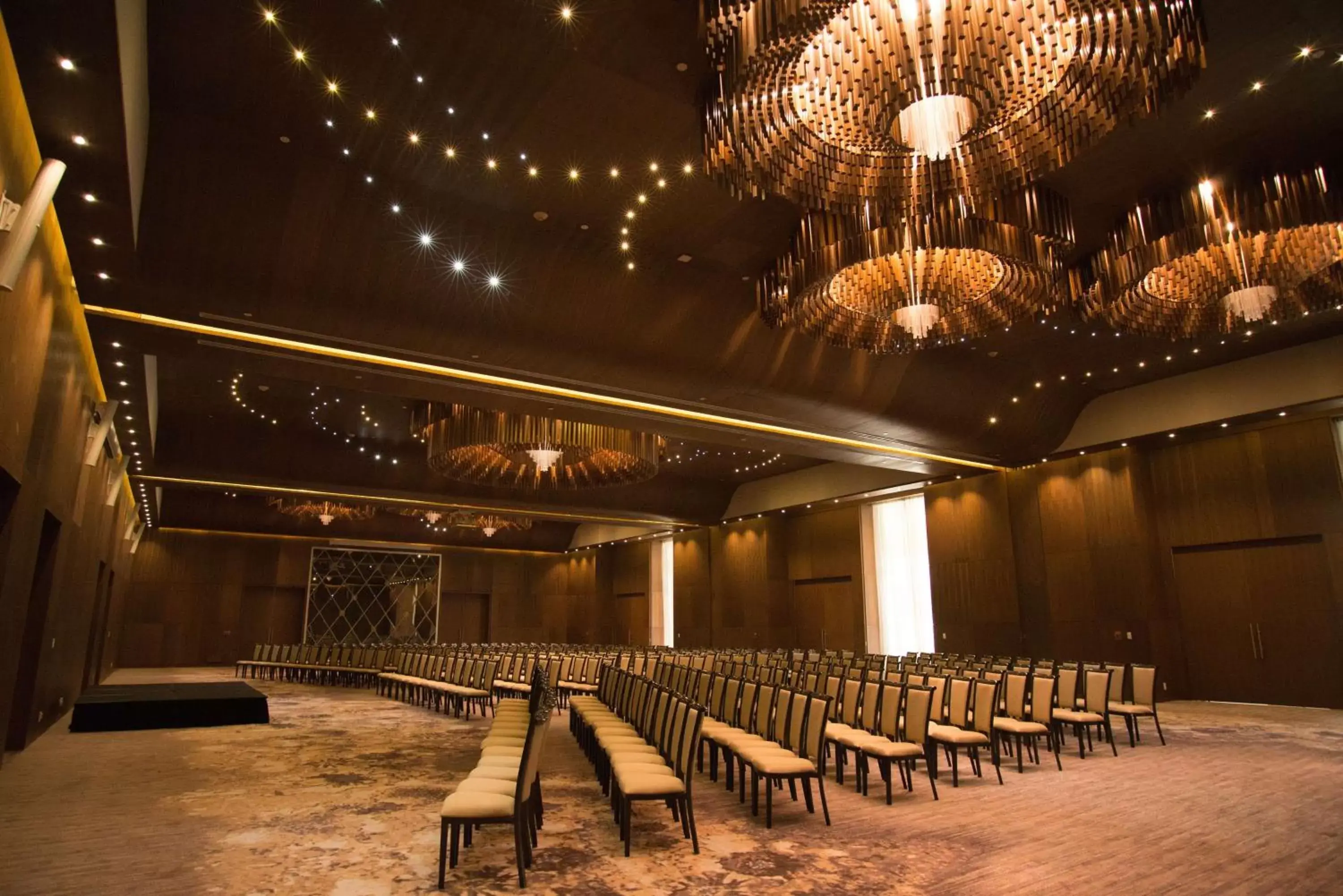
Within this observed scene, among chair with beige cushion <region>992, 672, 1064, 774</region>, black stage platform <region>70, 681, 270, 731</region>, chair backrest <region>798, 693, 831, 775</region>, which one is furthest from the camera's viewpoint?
black stage platform <region>70, 681, 270, 731</region>

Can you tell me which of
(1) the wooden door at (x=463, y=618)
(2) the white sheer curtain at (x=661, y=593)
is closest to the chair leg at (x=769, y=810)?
(2) the white sheer curtain at (x=661, y=593)

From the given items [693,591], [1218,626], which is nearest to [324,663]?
[693,591]

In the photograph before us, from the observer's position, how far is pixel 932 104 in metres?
4.77

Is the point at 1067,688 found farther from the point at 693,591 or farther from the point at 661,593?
the point at 661,593

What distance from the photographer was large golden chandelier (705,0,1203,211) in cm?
408

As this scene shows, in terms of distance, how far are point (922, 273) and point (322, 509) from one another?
17.7 m

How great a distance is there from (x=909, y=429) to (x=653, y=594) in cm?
1463

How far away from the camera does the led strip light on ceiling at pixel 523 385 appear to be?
748cm

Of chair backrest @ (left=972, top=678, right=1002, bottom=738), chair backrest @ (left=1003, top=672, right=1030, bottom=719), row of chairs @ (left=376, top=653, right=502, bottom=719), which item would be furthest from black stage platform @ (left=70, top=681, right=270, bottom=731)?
chair backrest @ (left=1003, top=672, right=1030, bottom=719)

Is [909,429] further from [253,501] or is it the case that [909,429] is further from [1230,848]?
[253,501]

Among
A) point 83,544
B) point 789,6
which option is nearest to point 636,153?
point 789,6

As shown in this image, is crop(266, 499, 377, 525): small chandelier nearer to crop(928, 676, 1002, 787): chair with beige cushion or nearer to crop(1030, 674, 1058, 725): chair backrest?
crop(928, 676, 1002, 787): chair with beige cushion

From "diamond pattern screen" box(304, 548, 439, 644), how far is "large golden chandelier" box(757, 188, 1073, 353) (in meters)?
19.9

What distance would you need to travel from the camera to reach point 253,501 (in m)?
21.1
